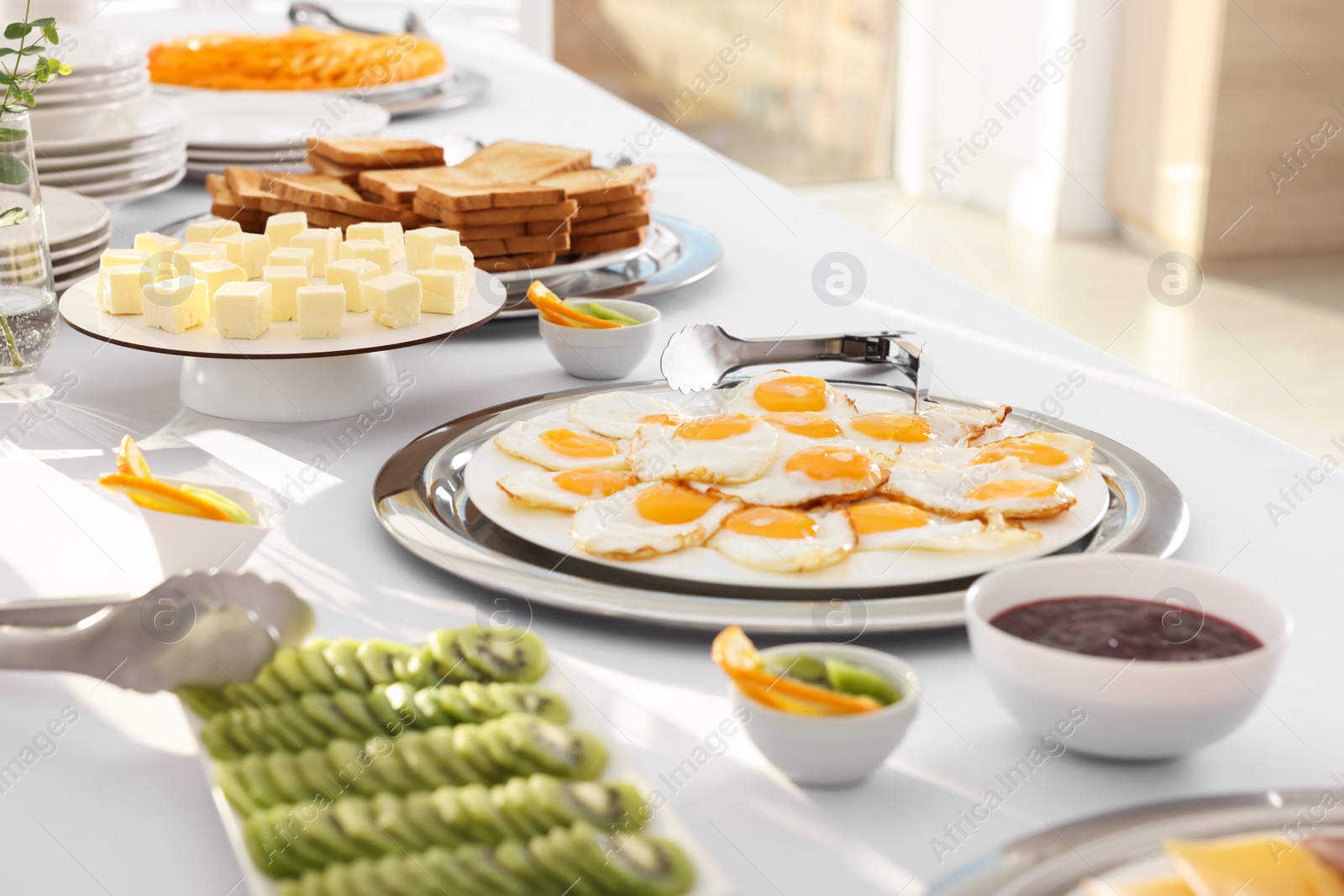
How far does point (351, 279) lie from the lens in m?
1.46

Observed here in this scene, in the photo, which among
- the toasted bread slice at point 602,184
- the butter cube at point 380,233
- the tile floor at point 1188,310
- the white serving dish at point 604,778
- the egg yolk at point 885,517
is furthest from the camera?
the tile floor at point 1188,310

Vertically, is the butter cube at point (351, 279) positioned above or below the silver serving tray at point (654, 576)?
above

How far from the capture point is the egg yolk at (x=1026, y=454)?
1.22 metres

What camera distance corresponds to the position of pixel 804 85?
632cm

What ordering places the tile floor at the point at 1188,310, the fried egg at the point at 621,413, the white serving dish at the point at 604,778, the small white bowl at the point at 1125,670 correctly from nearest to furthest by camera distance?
the white serving dish at the point at 604,778, the small white bowl at the point at 1125,670, the fried egg at the point at 621,413, the tile floor at the point at 1188,310

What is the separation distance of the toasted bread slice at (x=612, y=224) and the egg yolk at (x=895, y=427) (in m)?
0.73

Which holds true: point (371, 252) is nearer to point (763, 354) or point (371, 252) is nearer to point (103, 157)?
point (763, 354)

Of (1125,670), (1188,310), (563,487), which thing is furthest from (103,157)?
(1188,310)

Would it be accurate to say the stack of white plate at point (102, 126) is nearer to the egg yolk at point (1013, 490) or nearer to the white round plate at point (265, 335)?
the white round plate at point (265, 335)

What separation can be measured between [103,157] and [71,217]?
24 cm

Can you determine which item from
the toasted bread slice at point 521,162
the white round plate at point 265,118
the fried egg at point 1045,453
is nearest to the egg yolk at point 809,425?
the fried egg at point 1045,453

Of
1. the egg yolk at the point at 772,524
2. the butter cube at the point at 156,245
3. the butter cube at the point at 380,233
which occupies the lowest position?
the egg yolk at the point at 772,524

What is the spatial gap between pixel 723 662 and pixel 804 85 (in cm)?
579

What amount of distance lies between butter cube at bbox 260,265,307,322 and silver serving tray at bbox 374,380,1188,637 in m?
0.22
